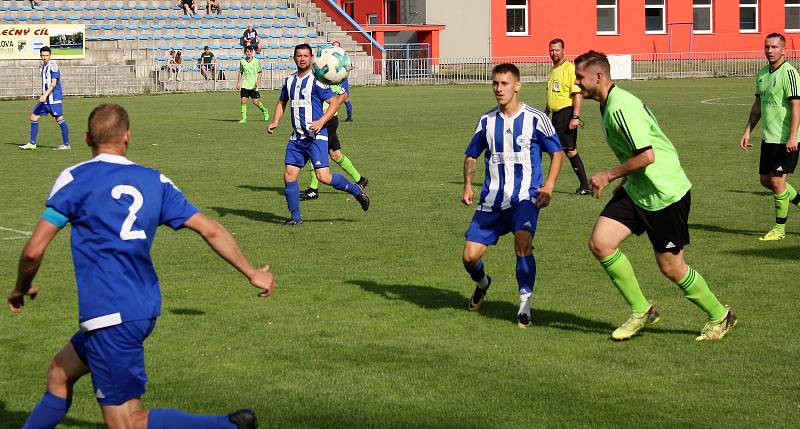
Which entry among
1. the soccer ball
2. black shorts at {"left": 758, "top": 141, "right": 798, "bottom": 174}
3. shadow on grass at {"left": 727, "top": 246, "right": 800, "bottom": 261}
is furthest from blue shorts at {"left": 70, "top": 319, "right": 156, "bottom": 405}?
the soccer ball

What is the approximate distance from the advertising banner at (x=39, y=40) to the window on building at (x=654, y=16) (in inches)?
1211

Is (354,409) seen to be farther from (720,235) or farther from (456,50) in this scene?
(456,50)

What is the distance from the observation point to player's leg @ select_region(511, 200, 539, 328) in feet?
27.8

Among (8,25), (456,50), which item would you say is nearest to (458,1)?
(456,50)

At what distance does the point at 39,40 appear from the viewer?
4478 centimetres

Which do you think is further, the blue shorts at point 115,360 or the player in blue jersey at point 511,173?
the player in blue jersey at point 511,173

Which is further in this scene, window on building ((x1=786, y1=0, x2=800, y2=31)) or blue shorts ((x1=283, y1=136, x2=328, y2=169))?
window on building ((x1=786, y1=0, x2=800, y2=31))

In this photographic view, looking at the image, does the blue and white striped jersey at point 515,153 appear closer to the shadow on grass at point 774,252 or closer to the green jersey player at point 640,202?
the green jersey player at point 640,202

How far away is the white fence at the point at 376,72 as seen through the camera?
44.3 meters

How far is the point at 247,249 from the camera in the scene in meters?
12.1

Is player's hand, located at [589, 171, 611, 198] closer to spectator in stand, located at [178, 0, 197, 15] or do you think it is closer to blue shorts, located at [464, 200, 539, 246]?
blue shorts, located at [464, 200, 539, 246]

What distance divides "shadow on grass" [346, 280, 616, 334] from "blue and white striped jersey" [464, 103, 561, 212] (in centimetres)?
89

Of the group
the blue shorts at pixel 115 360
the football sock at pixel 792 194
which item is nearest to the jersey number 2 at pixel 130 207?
the blue shorts at pixel 115 360

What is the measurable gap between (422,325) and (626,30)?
54.8m
